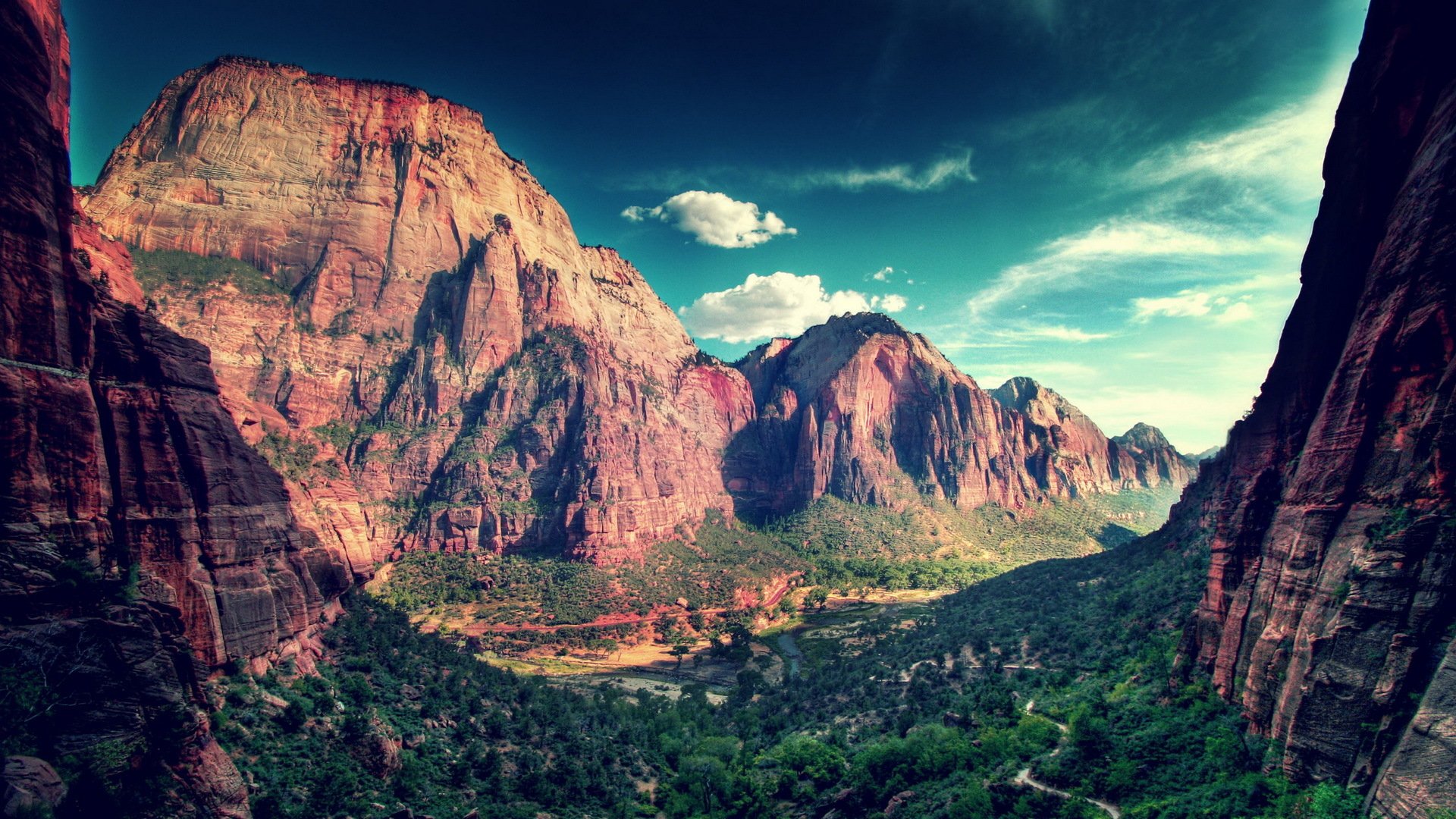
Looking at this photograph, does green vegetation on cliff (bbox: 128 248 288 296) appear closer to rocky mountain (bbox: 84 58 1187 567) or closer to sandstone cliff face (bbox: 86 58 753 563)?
rocky mountain (bbox: 84 58 1187 567)

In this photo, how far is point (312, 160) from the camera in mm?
105875

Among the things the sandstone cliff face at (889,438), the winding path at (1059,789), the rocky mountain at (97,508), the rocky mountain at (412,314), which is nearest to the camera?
the rocky mountain at (97,508)

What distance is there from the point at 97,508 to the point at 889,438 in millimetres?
155127

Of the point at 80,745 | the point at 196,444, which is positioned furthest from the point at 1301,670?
the point at 196,444

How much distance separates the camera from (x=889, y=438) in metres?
162

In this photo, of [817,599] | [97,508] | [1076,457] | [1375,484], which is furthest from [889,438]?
[97,508]

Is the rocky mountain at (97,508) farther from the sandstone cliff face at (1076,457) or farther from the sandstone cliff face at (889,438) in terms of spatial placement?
the sandstone cliff face at (1076,457)

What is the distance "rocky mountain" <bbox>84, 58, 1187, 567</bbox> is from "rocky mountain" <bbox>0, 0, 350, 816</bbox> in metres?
37.9

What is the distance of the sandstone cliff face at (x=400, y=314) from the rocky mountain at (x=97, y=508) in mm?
64257

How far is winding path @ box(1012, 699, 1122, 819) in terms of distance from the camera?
28672mm

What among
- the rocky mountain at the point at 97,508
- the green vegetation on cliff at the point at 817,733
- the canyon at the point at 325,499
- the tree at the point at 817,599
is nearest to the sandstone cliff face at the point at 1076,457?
the tree at the point at 817,599

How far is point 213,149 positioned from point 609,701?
107206 millimetres

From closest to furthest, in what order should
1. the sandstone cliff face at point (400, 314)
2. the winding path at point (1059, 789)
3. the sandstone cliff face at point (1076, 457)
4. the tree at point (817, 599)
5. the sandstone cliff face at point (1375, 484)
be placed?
the sandstone cliff face at point (1375, 484) < the winding path at point (1059, 789) < the sandstone cliff face at point (400, 314) < the tree at point (817, 599) < the sandstone cliff face at point (1076, 457)

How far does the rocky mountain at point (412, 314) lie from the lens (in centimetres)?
9069
